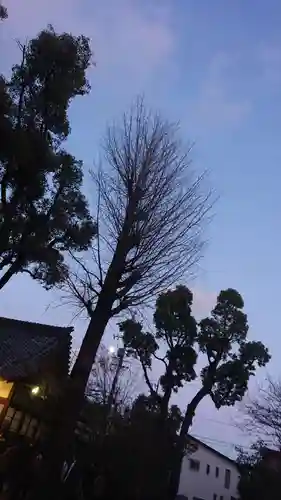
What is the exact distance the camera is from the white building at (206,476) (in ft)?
95.2

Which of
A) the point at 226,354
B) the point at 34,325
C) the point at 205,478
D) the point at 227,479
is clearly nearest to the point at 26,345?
the point at 34,325

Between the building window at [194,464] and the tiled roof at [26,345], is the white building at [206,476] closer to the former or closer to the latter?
the building window at [194,464]

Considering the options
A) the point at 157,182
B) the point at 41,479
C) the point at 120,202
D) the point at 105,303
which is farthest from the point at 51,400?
the point at 157,182

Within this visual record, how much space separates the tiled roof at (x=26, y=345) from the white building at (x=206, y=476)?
16.8 m

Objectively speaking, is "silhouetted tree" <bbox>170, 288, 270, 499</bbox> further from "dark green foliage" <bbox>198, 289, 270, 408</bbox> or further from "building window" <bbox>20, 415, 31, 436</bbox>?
"building window" <bbox>20, 415, 31, 436</bbox>

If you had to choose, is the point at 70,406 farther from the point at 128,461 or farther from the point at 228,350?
the point at 228,350

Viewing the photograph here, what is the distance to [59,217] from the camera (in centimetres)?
935

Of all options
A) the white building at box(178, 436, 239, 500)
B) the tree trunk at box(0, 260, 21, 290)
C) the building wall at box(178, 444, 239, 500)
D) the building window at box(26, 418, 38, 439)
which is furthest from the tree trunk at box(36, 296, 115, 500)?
the building wall at box(178, 444, 239, 500)

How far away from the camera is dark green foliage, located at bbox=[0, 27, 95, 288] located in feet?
27.4

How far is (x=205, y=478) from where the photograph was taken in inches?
1201

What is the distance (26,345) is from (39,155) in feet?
27.2

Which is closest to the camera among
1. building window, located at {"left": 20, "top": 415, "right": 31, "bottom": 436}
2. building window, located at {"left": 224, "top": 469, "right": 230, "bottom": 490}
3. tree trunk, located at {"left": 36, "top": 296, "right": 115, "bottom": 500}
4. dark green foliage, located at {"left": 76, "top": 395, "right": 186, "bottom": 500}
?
tree trunk, located at {"left": 36, "top": 296, "right": 115, "bottom": 500}

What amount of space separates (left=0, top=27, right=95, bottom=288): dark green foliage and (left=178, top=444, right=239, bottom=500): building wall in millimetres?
24194

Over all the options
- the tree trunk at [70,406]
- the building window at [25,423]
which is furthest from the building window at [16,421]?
the tree trunk at [70,406]
